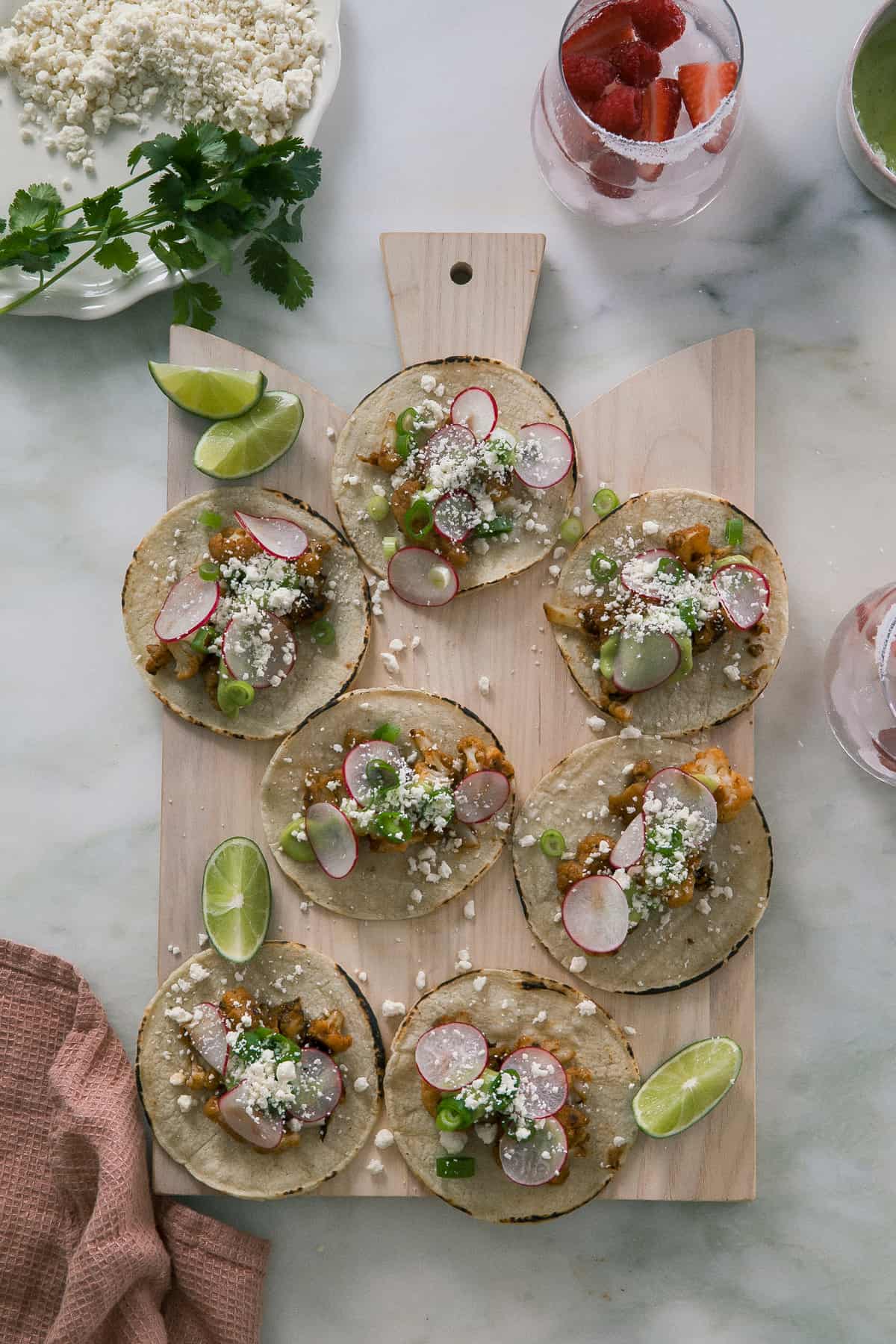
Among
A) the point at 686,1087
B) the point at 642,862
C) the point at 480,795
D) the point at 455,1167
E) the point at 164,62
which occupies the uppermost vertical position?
the point at 164,62

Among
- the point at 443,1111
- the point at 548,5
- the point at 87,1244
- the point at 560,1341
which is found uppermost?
the point at 548,5

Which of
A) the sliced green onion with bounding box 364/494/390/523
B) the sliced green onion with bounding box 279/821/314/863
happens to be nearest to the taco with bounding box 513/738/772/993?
the sliced green onion with bounding box 279/821/314/863

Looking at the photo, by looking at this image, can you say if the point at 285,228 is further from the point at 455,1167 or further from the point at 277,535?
the point at 455,1167

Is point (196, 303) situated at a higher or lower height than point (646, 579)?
higher

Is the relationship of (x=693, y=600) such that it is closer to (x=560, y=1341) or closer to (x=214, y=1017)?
(x=214, y=1017)

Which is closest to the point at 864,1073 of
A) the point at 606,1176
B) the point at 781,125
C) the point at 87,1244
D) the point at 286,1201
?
the point at 606,1176

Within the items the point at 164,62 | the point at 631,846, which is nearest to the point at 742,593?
the point at 631,846

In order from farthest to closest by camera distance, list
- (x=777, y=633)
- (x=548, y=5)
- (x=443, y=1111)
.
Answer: (x=548, y=5) → (x=777, y=633) → (x=443, y=1111)
